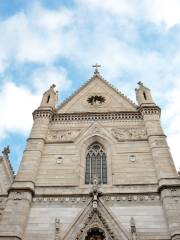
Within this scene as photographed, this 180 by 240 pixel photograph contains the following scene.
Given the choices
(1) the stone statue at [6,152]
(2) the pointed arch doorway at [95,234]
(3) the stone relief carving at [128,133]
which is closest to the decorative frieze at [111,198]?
(2) the pointed arch doorway at [95,234]

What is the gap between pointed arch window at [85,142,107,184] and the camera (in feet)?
54.1

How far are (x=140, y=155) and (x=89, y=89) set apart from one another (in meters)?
9.02

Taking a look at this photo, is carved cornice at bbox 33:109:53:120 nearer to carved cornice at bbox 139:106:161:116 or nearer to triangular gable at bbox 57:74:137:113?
triangular gable at bbox 57:74:137:113

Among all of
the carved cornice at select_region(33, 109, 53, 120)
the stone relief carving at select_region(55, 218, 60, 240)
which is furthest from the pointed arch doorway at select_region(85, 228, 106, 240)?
the carved cornice at select_region(33, 109, 53, 120)

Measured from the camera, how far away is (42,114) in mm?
20422

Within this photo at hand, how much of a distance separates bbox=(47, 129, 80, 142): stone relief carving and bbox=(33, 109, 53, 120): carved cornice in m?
1.41

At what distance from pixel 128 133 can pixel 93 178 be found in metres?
4.37

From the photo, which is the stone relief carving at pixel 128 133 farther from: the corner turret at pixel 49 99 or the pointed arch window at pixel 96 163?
the corner turret at pixel 49 99

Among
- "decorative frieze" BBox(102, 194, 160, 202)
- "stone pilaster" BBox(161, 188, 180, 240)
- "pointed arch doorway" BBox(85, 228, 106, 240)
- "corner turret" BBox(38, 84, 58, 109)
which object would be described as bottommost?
"pointed arch doorway" BBox(85, 228, 106, 240)

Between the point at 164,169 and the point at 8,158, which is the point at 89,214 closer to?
the point at 164,169

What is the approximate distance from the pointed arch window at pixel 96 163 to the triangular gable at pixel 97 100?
400 centimetres

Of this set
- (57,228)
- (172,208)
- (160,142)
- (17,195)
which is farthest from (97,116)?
(57,228)

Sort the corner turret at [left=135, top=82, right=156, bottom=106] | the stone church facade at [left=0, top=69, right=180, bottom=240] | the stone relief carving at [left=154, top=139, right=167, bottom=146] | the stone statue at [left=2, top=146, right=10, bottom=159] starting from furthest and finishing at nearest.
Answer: the corner turret at [left=135, top=82, right=156, bottom=106]
the stone statue at [left=2, top=146, right=10, bottom=159]
the stone relief carving at [left=154, top=139, right=167, bottom=146]
the stone church facade at [left=0, top=69, right=180, bottom=240]

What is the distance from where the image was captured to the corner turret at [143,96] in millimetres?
21294
